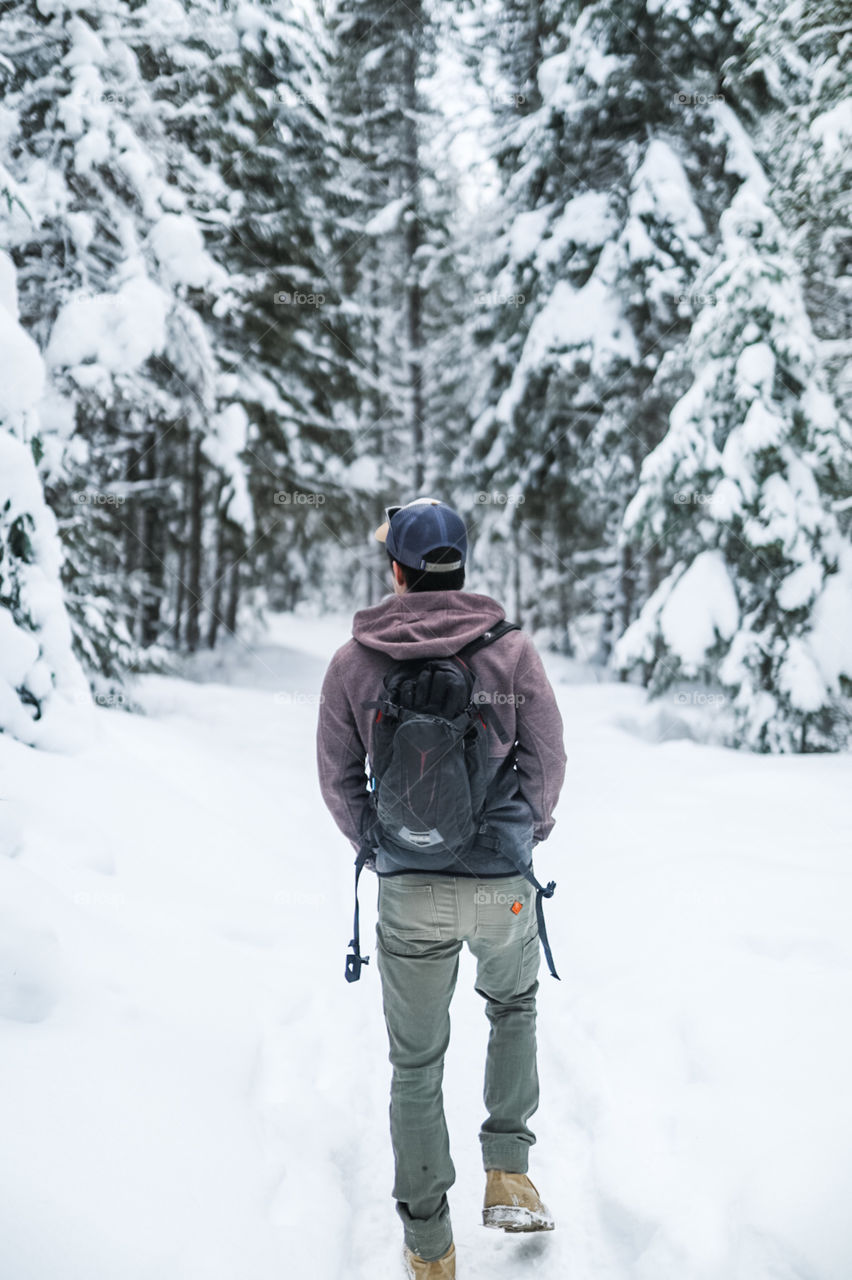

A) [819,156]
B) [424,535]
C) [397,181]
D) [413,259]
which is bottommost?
[424,535]

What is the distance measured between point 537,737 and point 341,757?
0.59 metres

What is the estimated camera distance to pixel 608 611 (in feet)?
48.9

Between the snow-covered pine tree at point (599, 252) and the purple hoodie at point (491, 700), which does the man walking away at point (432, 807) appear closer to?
the purple hoodie at point (491, 700)

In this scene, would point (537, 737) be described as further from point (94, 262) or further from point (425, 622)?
point (94, 262)

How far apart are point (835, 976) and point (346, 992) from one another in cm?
231

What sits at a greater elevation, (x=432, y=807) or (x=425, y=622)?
(x=425, y=622)

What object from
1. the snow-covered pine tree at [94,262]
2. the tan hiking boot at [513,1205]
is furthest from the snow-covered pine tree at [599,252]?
the tan hiking boot at [513,1205]

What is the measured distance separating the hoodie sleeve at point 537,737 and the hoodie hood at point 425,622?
18cm

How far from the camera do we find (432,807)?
2268 millimetres

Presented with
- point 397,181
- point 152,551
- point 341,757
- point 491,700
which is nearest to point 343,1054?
point 341,757

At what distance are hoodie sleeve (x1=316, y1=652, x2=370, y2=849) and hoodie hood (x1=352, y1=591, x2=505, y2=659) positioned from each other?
171mm

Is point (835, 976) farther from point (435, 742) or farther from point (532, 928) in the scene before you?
point (435, 742)

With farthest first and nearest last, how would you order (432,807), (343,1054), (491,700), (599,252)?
(599,252) → (343,1054) → (491,700) → (432,807)

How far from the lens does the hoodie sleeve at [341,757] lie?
2.49 meters
